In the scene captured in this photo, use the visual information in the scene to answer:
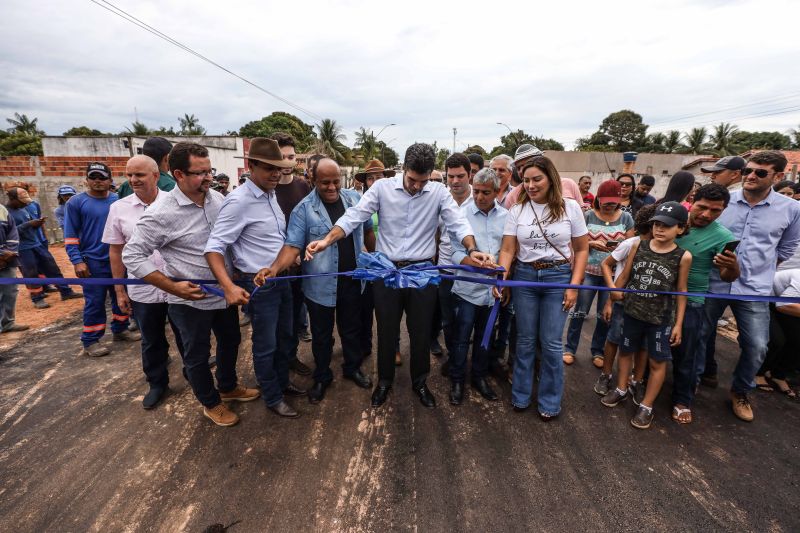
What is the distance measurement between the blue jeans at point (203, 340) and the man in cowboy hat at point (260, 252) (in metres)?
0.28

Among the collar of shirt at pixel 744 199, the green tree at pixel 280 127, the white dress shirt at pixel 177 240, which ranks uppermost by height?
the green tree at pixel 280 127

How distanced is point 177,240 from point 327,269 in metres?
1.14

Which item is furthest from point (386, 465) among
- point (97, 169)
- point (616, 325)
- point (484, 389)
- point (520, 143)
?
point (520, 143)

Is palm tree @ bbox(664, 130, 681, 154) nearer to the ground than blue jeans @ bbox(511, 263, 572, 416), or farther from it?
farther from it

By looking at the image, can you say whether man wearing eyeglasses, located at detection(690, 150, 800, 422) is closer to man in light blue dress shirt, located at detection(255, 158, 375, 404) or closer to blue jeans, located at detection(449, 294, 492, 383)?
blue jeans, located at detection(449, 294, 492, 383)

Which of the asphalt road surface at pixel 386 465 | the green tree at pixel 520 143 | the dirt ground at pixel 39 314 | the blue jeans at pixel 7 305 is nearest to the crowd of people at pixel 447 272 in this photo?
the asphalt road surface at pixel 386 465

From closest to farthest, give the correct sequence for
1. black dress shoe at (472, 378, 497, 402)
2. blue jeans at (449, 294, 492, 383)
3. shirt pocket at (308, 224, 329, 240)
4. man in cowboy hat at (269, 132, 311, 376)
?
shirt pocket at (308, 224, 329, 240)
blue jeans at (449, 294, 492, 383)
black dress shoe at (472, 378, 497, 402)
man in cowboy hat at (269, 132, 311, 376)

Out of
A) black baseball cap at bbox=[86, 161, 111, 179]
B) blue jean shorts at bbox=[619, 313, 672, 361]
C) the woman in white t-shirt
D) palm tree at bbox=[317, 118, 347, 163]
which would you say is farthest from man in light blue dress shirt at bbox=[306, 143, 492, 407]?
palm tree at bbox=[317, 118, 347, 163]

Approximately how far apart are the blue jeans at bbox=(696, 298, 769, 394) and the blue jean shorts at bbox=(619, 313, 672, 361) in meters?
0.58

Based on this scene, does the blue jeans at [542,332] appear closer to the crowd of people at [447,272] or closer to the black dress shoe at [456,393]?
the crowd of people at [447,272]

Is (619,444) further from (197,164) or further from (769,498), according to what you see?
(197,164)

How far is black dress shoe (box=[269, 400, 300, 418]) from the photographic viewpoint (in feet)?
10.0

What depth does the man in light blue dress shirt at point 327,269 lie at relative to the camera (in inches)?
122

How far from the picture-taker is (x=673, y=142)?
40.9 meters
